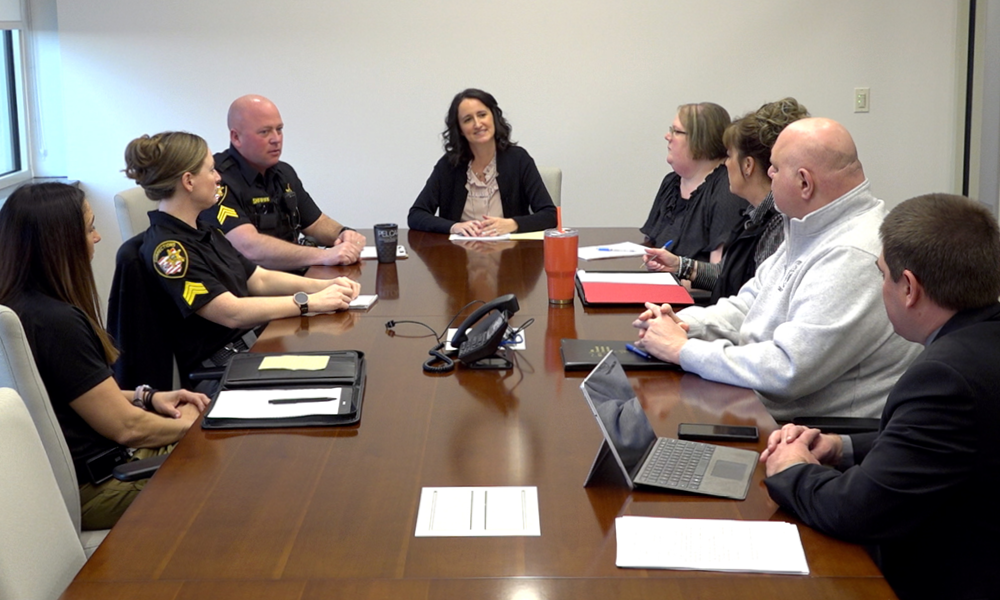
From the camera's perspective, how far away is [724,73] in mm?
5164

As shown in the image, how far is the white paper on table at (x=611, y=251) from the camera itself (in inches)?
137

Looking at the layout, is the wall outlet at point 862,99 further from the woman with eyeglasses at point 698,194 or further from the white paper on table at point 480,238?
the white paper on table at point 480,238

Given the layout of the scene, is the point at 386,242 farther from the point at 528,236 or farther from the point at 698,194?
the point at 698,194

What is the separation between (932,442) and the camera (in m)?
1.37

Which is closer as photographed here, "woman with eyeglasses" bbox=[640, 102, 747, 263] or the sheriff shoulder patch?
the sheriff shoulder patch

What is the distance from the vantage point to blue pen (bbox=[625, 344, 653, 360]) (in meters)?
2.18

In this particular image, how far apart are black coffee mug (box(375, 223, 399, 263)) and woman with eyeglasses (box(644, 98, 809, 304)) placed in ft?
3.71

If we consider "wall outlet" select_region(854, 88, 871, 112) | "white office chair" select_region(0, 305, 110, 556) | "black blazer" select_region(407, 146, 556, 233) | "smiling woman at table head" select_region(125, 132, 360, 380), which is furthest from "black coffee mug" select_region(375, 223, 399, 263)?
"wall outlet" select_region(854, 88, 871, 112)

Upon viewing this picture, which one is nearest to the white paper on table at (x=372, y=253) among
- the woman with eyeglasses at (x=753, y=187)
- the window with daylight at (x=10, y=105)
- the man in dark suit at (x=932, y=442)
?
the woman with eyeglasses at (x=753, y=187)

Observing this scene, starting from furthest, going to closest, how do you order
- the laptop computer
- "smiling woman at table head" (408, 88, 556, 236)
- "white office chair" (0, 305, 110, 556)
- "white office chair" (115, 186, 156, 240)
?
"smiling woman at table head" (408, 88, 556, 236) < "white office chair" (115, 186, 156, 240) < "white office chair" (0, 305, 110, 556) < the laptop computer

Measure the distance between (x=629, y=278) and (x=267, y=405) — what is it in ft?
4.59

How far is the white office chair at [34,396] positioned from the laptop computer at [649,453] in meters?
1.02

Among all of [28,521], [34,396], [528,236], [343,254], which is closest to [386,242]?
[343,254]

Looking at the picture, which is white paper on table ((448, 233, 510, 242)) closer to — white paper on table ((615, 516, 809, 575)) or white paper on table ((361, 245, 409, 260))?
white paper on table ((361, 245, 409, 260))
